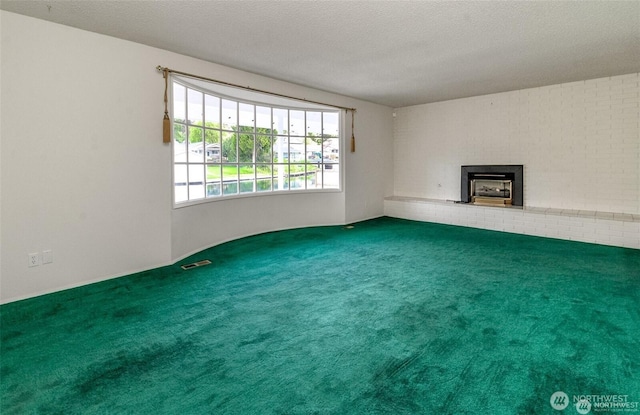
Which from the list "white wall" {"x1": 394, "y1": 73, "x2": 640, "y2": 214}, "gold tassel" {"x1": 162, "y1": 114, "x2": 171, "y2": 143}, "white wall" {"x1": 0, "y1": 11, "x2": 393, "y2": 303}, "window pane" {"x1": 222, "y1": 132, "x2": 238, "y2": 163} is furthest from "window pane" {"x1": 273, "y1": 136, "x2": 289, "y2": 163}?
"white wall" {"x1": 394, "y1": 73, "x2": 640, "y2": 214}

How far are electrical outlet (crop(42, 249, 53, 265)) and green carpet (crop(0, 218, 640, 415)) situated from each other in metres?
0.34

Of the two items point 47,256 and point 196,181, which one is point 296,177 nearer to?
point 196,181

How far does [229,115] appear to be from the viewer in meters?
5.34

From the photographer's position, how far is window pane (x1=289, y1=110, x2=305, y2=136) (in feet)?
20.7

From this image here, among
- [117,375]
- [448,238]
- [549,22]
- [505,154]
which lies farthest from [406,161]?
[117,375]

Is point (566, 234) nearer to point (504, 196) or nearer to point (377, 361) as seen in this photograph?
point (504, 196)

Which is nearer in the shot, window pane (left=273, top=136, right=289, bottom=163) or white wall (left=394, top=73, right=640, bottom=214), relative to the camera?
A: white wall (left=394, top=73, right=640, bottom=214)

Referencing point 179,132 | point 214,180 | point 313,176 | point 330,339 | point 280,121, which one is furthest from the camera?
point 313,176

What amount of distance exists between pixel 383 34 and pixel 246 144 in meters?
2.91

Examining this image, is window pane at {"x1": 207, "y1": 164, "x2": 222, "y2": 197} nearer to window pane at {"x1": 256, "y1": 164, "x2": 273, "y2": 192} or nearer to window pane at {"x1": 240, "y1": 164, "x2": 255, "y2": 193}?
window pane at {"x1": 240, "y1": 164, "x2": 255, "y2": 193}

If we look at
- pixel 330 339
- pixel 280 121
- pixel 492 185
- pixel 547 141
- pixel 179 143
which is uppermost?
pixel 280 121

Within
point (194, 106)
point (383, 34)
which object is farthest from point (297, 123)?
point (383, 34)

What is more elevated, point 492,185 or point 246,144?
point 246,144

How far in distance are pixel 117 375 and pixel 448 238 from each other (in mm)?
4921
